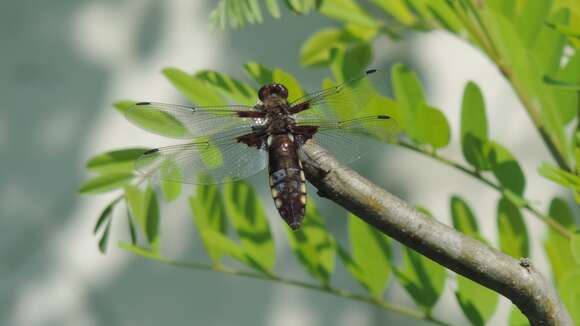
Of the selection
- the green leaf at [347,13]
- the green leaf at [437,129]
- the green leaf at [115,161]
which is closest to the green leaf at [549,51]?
the green leaf at [437,129]

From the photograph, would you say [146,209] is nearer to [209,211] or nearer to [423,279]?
[209,211]

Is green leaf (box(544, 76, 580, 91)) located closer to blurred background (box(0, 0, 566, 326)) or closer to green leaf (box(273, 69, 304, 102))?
green leaf (box(273, 69, 304, 102))

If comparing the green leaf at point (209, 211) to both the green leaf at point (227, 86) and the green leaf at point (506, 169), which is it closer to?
the green leaf at point (227, 86)

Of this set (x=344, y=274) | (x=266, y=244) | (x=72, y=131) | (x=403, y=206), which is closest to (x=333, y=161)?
(x=403, y=206)

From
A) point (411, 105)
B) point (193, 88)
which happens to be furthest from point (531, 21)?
point (193, 88)

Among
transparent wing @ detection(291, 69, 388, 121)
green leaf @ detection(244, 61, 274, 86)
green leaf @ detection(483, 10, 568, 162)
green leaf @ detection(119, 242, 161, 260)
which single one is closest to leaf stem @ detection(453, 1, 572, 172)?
green leaf @ detection(483, 10, 568, 162)

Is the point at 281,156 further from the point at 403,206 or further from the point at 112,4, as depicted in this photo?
the point at 112,4
